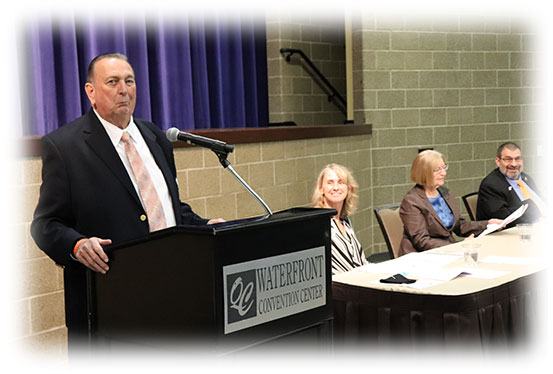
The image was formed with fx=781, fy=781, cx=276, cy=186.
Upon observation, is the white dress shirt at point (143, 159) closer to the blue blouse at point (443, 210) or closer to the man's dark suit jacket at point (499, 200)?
the blue blouse at point (443, 210)

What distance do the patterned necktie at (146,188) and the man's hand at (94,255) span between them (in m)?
0.30

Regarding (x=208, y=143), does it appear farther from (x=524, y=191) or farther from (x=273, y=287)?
(x=524, y=191)

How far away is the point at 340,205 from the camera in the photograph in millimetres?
4211

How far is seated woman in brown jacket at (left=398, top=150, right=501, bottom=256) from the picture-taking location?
4.89 m

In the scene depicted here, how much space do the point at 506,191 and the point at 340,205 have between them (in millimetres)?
2099

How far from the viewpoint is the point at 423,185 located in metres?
5.07

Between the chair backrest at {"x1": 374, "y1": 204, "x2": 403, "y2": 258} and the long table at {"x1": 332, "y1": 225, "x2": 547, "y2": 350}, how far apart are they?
931mm

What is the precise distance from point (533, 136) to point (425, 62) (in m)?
1.81

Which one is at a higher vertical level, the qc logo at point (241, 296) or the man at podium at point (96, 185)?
the man at podium at point (96, 185)

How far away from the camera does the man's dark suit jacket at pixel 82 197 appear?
2.70m

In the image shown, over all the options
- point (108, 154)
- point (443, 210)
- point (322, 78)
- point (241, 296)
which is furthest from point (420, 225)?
point (322, 78)

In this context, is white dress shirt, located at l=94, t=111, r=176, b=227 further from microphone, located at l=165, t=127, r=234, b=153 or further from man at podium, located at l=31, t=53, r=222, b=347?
microphone, located at l=165, t=127, r=234, b=153

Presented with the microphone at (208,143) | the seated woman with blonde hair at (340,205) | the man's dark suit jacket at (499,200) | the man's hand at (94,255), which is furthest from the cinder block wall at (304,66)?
the man's hand at (94,255)

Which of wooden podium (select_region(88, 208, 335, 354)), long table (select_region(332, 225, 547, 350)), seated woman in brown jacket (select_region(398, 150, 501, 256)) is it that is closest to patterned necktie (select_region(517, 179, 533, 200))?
seated woman in brown jacket (select_region(398, 150, 501, 256))
